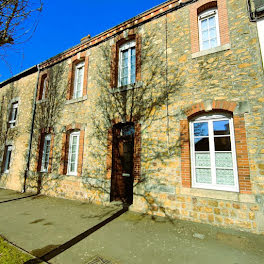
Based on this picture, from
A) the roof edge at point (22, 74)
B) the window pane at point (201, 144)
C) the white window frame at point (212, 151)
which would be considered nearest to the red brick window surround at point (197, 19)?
the white window frame at point (212, 151)

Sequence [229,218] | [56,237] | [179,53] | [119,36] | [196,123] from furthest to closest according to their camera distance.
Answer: [119,36]
[179,53]
[196,123]
[229,218]
[56,237]

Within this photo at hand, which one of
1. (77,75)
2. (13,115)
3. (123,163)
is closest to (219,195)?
(123,163)

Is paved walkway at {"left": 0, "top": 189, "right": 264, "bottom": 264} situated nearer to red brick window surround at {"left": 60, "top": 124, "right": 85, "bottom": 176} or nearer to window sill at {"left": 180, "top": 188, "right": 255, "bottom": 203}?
window sill at {"left": 180, "top": 188, "right": 255, "bottom": 203}

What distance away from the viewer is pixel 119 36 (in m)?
6.81

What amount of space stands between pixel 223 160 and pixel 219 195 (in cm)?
91

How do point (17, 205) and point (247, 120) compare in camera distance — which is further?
point (17, 205)

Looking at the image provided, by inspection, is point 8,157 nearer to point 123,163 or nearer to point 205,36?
point 123,163

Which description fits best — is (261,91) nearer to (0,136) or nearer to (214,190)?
(214,190)

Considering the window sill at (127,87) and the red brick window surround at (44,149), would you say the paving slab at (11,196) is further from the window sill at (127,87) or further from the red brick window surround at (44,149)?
the window sill at (127,87)

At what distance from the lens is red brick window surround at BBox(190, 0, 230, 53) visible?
15.6 feet

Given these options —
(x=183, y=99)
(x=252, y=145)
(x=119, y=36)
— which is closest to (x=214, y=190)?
(x=252, y=145)

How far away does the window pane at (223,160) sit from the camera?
4.20 m

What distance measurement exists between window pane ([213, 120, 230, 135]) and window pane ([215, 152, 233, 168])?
581mm

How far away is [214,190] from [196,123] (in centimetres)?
192
